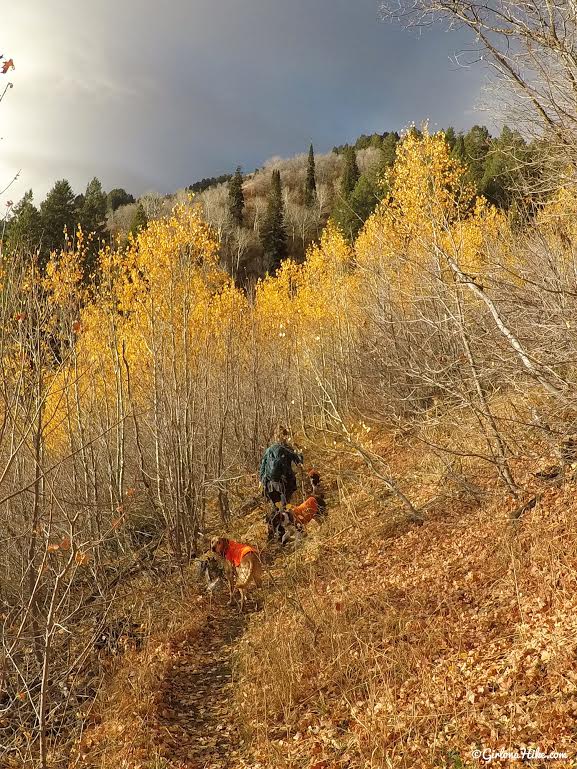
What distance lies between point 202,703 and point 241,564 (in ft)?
6.33

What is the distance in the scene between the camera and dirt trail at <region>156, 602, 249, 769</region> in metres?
4.09

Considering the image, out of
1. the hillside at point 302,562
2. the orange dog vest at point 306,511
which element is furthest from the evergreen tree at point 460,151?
the orange dog vest at point 306,511

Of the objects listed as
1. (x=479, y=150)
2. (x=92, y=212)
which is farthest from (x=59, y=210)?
(x=479, y=150)

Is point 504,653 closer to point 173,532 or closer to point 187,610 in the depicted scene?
point 187,610

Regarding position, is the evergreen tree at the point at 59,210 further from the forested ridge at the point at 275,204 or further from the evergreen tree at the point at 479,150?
the evergreen tree at the point at 479,150

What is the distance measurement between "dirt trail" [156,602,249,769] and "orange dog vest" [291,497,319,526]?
8.79 ft

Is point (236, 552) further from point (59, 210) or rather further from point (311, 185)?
point (311, 185)

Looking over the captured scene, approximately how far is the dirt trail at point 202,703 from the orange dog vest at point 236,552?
77 cm

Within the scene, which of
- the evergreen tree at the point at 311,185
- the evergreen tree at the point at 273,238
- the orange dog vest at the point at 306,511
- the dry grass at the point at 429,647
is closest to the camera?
the dry grass at the point at 429,647

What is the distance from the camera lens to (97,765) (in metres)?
4.05

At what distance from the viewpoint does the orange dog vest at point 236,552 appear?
6.70 m

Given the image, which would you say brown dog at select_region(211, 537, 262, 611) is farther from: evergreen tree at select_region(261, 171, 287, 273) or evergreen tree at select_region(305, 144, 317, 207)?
evergreen tree at select_region(305, 144, 317, 207)

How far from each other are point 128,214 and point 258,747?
2454 inches

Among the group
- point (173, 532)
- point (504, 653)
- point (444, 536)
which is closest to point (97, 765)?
point (504, 653)
